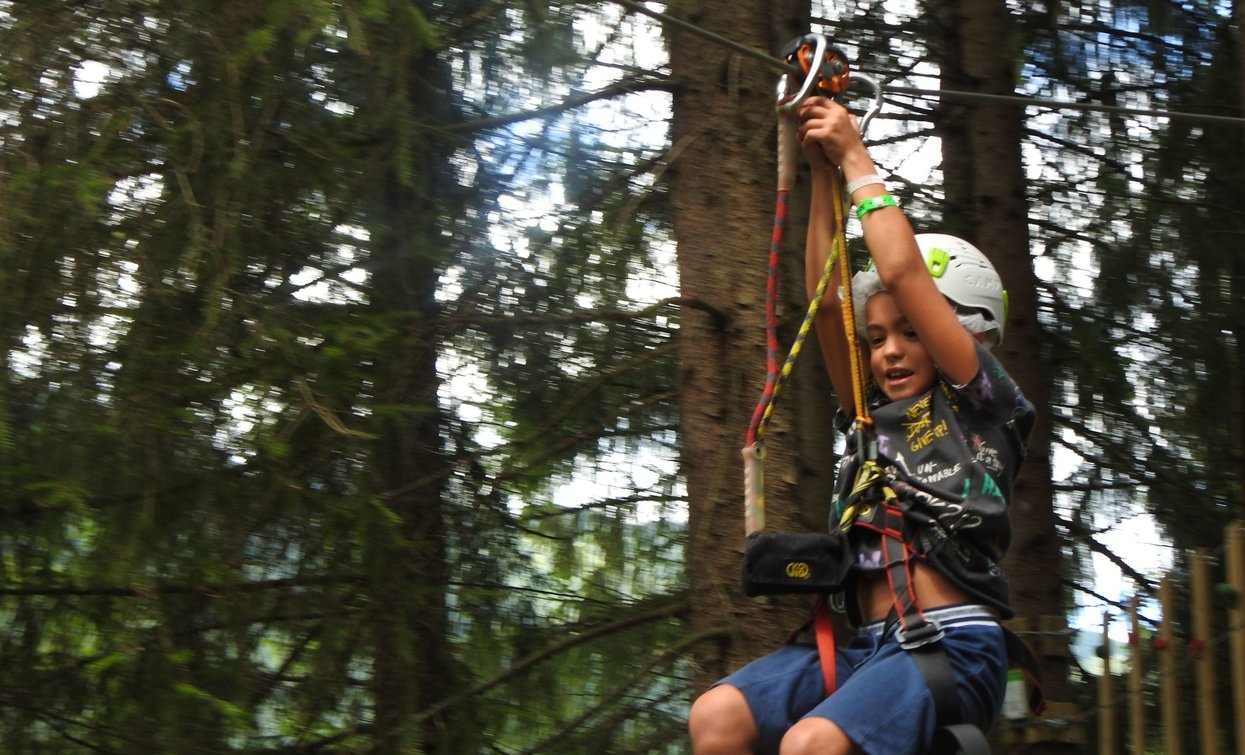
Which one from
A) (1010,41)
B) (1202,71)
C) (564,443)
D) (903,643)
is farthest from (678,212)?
(1202,71)

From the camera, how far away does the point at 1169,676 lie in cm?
393

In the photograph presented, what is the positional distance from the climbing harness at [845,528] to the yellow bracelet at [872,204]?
0.39 feet

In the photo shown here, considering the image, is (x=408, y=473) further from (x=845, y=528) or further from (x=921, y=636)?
(x=921, y=636)

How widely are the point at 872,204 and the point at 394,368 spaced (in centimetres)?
203

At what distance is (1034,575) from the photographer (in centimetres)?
540

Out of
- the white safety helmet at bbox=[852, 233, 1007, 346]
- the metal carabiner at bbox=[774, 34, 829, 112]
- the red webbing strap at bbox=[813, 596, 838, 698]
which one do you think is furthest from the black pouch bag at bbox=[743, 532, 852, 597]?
the metal carabiner at bbox=[774, 34, 829, 112]

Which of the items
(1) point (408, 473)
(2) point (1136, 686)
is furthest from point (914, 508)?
(1) point (408, 473)

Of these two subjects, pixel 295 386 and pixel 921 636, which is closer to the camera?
pixel 921 636

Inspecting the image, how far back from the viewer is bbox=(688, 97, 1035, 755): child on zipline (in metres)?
2.75

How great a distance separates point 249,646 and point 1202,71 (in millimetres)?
4976

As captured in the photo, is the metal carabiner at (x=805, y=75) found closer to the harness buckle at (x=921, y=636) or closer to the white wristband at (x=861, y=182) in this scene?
the white wristband at (x=861, y=182)

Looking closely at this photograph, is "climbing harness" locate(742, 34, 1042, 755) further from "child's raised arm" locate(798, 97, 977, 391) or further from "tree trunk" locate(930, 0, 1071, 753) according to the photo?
"tree trunk" locate(930, 0, 1071, 753)

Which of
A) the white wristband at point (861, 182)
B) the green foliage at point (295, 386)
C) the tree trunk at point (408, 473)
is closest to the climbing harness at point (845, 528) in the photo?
the white wristband at point (861, 182)

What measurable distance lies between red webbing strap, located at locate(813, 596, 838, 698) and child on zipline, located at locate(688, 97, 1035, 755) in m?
0.02
